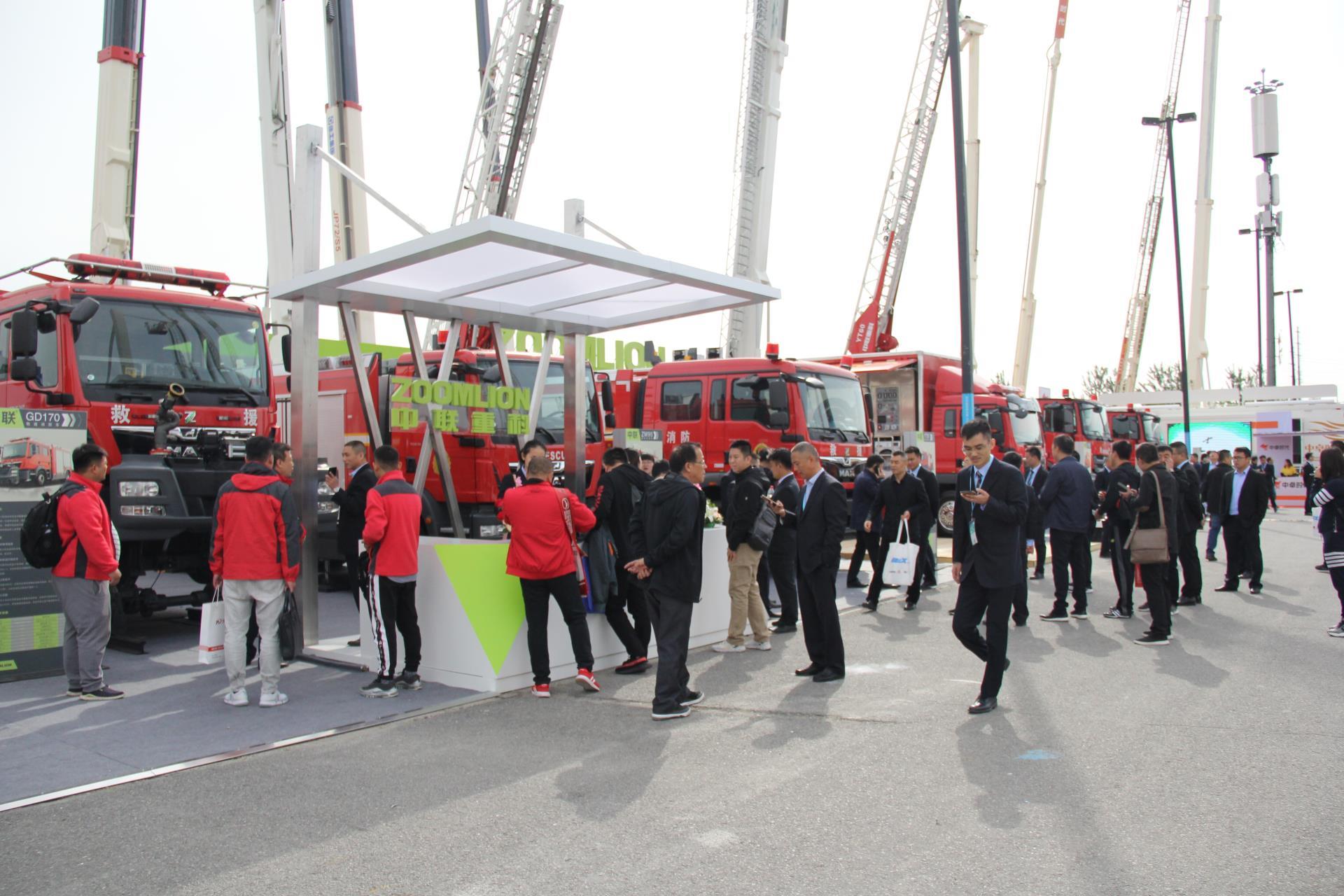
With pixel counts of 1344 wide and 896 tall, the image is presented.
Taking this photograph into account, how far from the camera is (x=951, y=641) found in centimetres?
834

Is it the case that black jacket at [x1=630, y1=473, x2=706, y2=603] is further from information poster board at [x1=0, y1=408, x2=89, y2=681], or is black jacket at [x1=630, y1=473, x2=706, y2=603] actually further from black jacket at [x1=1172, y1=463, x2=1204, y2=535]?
black jacket at [x1=1172, y1=463, x2=1204, y2=535]

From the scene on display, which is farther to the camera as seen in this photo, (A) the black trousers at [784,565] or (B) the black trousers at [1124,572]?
(B) the black trousers at [1124,572]

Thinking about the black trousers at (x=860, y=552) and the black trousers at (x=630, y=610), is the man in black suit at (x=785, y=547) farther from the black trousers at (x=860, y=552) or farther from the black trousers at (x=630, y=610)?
the black trousers at (x=860, y=552)

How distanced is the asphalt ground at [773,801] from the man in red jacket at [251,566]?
114cm

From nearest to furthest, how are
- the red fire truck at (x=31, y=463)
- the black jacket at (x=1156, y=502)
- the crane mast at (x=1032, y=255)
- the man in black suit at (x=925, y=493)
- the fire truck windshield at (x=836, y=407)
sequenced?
the red fire truck at (x=31, y=463) → the black jacket at (x=1156, y=502) → the man in black suit at (x=925, y=493) → the fire truck windshield at (x=836, y=407) → the crane mast at (x=1032, y=255)

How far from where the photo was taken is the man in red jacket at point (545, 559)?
20.9 ft

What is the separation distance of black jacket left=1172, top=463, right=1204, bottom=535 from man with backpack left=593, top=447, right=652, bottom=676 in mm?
6710

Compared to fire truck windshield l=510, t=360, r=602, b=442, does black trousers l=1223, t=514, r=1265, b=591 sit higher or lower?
→ lower

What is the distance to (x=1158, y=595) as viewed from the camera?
27.0 ft

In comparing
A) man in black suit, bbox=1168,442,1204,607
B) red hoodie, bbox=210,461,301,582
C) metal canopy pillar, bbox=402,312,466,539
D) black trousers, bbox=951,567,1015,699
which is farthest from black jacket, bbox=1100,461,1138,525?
red hoodie, bbox=210,461,301,582

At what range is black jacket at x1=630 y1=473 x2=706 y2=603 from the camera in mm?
6094

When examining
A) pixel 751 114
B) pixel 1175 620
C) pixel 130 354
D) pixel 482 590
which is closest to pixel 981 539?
pixel 482 590

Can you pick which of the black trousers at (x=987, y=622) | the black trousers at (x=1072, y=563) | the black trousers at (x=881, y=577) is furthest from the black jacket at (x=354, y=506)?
the black trousers at (x=1072, y=563)

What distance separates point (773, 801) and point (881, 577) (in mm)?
6164
